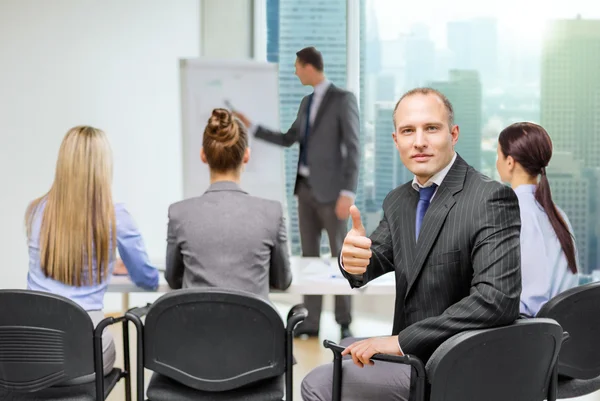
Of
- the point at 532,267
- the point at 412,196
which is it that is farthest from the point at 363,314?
the point at 412,196

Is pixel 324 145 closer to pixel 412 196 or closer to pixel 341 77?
pixel 341 77

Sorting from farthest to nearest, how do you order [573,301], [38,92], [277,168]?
[38,92] < [277,168] < [573,301]

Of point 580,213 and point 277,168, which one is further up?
point 277,168

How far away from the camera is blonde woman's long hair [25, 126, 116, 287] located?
2643 mm

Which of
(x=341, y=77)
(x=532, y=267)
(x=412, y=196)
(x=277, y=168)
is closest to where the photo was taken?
(x=412, y=196)

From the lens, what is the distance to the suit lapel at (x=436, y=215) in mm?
1925

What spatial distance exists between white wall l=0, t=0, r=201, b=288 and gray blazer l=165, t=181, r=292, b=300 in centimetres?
269

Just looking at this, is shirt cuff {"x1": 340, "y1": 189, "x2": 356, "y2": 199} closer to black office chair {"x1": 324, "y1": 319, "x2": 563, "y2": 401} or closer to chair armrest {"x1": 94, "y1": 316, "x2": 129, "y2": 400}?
chair armrest {"x1": 94, "y1": 316, "x2": 129, "y2": 400}

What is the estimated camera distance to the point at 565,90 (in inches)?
204

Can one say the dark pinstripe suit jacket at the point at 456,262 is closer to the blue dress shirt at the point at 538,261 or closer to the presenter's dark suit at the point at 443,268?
the presenter's dark suit at the point at 443,268

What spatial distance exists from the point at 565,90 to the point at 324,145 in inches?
71.1

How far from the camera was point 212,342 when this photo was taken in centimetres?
228

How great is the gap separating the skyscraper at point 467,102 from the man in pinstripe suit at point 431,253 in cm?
334

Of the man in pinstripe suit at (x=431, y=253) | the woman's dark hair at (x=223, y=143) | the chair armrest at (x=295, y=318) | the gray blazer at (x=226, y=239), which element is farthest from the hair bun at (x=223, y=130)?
the man in pinstripe suit at (x=431, y=253)
